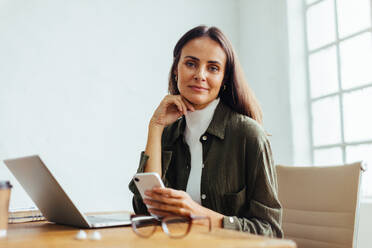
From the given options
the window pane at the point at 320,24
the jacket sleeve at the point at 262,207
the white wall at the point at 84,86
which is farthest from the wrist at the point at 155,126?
the window pane at the point at 320,24

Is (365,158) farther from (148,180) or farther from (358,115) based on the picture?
(148,180)

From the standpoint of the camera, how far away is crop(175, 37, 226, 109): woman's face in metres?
1.42

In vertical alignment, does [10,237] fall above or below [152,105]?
Answer: below

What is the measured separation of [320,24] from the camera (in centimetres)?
298

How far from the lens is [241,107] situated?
1.48 meters

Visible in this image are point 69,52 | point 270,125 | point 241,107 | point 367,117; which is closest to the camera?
point 241,107

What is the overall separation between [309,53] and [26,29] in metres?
2.13

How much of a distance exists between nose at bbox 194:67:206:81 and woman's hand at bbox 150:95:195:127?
0.35 feet

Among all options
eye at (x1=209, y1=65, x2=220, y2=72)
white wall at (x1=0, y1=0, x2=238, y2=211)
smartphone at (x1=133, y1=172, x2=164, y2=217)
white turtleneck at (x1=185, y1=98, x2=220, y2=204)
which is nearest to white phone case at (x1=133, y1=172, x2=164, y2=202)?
smartphone at (x1=133, y1=172, x2=164, y2=217)

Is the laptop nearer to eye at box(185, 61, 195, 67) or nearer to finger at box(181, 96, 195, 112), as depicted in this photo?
finger at box(181, 96, 195, 112)

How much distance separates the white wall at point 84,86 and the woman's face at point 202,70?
64.0 inches

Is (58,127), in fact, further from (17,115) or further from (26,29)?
(26,29)

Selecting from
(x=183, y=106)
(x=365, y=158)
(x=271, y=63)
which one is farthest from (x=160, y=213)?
(x=271, y=63)

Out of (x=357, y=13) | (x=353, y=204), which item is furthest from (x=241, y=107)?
(x=357, y=13)
